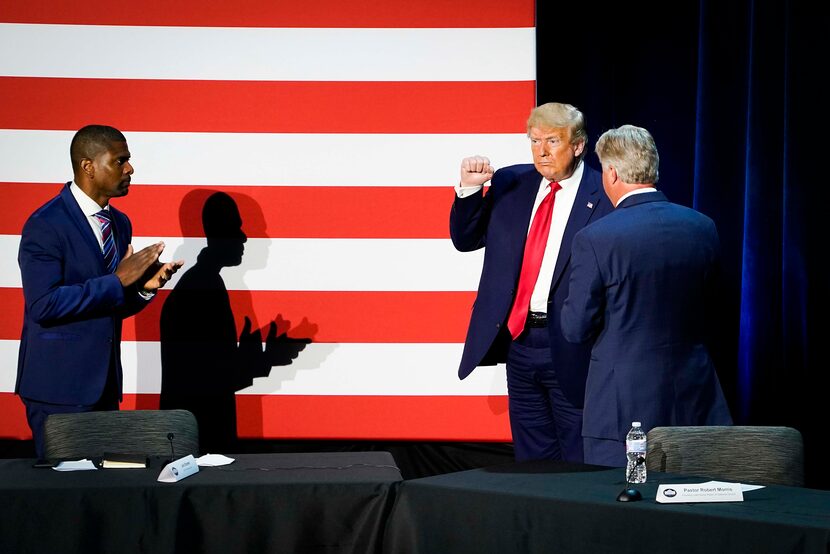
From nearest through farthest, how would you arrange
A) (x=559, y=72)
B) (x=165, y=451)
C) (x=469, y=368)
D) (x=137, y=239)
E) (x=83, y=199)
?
1. (x=165, y=451)
2. (x=469, y=368)
3. (x=83, y=199)
4. (x=559, y=72)
5. (x=137, y=239)

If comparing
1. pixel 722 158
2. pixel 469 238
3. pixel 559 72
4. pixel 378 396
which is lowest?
pixel 378 396

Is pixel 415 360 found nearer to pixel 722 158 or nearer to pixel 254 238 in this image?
pixel 254 238

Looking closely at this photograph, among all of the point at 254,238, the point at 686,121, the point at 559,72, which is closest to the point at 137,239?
the point at 254,238

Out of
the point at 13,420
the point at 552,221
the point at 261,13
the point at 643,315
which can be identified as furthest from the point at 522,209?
the point at 13,420

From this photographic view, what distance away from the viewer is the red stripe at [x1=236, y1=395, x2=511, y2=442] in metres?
4.25

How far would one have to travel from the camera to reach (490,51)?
165 inches

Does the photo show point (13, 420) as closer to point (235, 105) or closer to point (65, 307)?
point (65, 307)

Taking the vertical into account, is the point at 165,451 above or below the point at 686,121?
below

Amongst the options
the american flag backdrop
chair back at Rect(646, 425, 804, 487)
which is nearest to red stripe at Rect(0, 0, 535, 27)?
the american flag backdrop

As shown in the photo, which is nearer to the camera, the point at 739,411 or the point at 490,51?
the point at 739,411

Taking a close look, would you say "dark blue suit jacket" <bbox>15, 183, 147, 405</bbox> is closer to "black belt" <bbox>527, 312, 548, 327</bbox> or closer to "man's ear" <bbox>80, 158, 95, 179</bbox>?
"man's ear" <bbox>80, 158, 95, 179</bbox>

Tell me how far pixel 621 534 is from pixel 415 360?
8.30 feet

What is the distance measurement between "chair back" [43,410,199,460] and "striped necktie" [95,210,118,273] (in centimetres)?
92

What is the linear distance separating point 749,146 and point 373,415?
1.95 m
